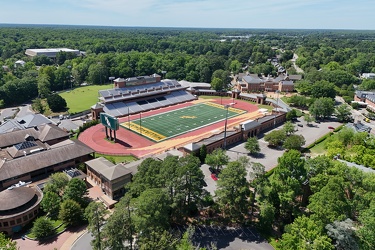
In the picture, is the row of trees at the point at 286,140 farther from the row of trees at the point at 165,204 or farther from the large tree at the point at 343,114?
the row of trees at the point at 165,204

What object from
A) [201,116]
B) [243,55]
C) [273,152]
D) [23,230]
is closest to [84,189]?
[23,230]

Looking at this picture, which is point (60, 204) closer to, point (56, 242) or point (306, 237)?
point (56, 242)

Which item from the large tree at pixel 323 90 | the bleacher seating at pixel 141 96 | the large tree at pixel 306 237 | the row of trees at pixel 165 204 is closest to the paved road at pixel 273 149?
the row of trees at pixel 165 204

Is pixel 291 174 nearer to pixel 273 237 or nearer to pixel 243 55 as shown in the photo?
pixel 273 237

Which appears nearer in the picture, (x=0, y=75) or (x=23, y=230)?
(x=23, y=230)

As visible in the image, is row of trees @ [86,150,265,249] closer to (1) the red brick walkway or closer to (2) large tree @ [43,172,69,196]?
(2) large tree @ [43,172,69,196]

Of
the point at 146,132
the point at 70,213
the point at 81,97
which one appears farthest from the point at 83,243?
the point at 81,97

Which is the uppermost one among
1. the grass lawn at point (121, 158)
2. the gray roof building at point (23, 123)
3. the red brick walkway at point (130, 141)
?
the gray roof building at point (23, 123)
